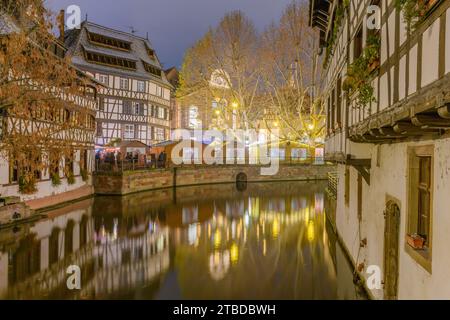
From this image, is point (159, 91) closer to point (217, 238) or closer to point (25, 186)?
point (25, 186)

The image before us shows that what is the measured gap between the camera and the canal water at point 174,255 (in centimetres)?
872

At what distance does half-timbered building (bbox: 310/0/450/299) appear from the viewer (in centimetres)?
406

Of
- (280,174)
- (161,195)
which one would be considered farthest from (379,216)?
(280,174)

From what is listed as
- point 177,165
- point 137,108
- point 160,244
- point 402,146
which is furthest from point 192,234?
point 137,108

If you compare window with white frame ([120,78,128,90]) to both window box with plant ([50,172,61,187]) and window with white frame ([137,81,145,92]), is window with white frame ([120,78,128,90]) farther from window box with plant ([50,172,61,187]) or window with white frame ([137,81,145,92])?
window box with plant ([50,172,61,187])

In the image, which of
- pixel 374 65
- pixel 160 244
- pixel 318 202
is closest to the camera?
pixel 374 65

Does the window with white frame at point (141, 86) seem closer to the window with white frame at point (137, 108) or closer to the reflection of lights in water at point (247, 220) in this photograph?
the window with white frame at point (137, 108)

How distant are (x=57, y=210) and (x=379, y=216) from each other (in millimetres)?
15908

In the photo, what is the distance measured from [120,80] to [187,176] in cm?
1124

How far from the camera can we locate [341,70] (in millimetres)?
11461

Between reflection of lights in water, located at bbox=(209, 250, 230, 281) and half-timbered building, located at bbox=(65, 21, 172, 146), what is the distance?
80.1 feet

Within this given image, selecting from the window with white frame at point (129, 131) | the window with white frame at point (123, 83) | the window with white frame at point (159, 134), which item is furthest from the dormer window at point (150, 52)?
the window with white frame at point (129, 131)

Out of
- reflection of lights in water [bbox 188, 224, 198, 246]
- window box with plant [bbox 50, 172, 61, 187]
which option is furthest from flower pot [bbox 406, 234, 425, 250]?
window box with plant [bbox 50, 172, 61, 187]

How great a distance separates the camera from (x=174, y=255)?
1186cm
